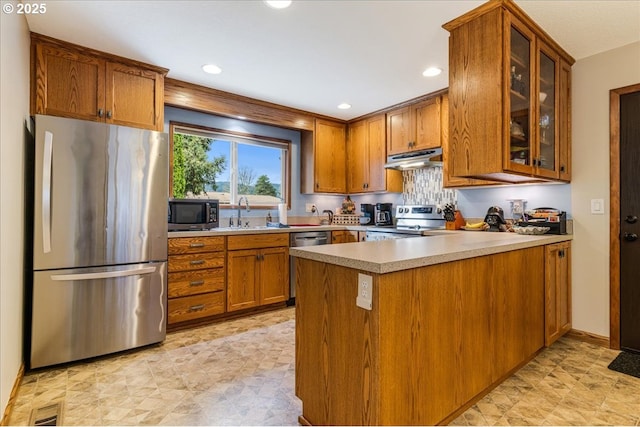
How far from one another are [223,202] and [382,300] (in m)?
3.00

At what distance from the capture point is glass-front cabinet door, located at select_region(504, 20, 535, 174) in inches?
84.1

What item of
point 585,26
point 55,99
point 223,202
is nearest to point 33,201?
point 55,99

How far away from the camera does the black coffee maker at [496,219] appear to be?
3164 millimetres

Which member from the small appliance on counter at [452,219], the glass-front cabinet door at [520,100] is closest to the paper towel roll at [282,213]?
the small appliance on counter at [452,219]

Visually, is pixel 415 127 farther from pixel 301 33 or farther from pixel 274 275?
pixel 274 275

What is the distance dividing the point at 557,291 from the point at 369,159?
2.51 meters

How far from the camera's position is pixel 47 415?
1735 mm

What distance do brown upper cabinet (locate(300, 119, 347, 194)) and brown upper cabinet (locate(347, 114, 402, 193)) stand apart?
12 centimetres

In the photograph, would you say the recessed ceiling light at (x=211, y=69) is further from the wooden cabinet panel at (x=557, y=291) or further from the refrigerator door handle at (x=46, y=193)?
the wooden cabinet panel at (x=557, y=291)

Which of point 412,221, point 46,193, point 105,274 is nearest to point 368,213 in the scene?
point 412,221

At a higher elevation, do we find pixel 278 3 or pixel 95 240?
pixel 278 3

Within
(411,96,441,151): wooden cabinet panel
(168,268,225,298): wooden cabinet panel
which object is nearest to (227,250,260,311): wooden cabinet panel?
(168,268,225,298): wooden cabinet panel

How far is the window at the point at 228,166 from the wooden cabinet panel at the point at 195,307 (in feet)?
3.77

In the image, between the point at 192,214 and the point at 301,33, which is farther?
→ the point at 192,214
